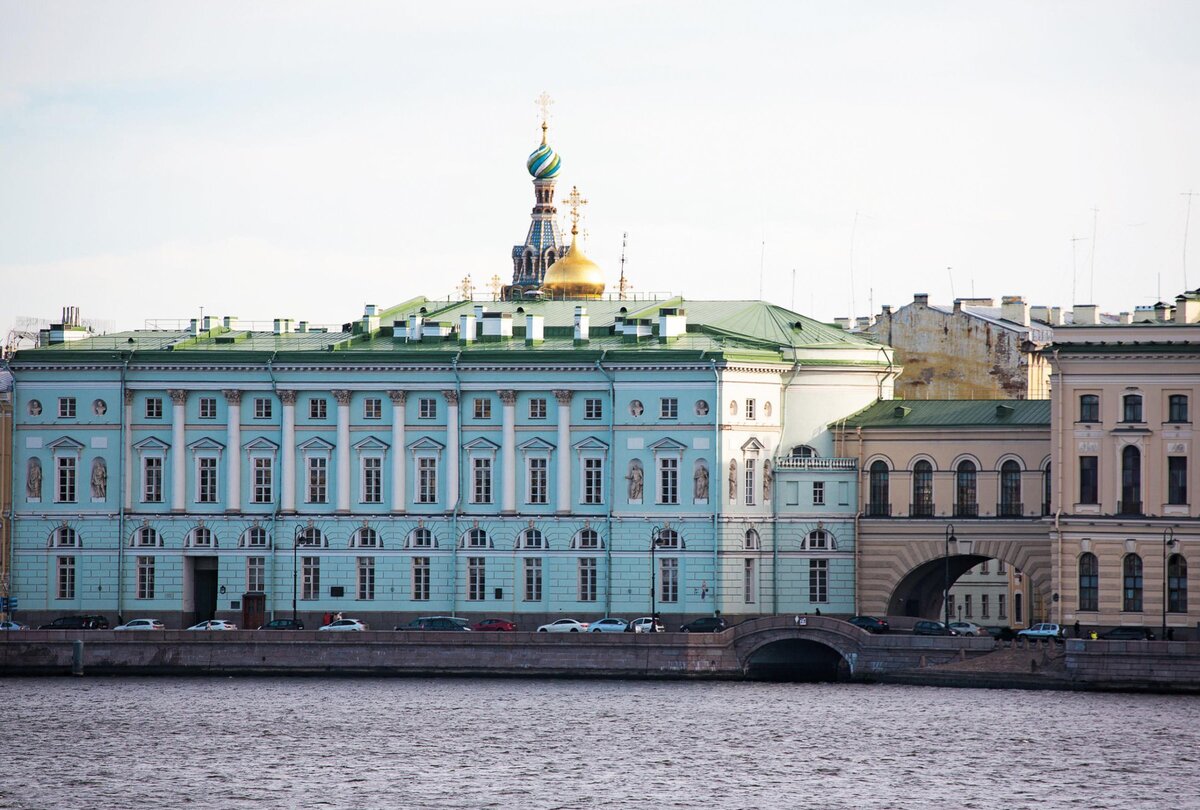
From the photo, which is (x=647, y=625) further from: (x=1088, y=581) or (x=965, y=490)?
(x=1088, y=581)

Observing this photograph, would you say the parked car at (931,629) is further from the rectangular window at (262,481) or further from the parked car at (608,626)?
the rectangular window at (262,481)

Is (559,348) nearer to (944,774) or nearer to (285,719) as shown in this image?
(285,719)

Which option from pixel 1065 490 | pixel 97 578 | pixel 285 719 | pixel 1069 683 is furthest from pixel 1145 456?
pixel 97 578

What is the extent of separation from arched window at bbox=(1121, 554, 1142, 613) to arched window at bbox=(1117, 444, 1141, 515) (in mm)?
1439

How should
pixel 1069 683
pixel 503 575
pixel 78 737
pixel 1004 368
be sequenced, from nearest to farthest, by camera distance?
pixel 78 737 → pixel 1069 683 → pixel 503 575 → pixel 1004 368

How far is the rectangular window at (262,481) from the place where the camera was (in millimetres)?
111000

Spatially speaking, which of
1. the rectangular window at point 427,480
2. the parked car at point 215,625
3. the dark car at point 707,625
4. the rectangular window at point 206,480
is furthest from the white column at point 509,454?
the rectangular window at point 206,480

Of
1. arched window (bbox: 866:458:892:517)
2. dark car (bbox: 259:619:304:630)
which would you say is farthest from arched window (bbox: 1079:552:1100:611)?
dark car (bbox: 259:619:304:630)

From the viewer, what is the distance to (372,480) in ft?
362

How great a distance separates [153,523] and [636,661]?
1923cm

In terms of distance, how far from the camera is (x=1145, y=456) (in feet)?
334

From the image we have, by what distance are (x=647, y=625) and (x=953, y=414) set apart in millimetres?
12090

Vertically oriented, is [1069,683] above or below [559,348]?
below

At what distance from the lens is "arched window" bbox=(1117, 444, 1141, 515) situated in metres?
102
